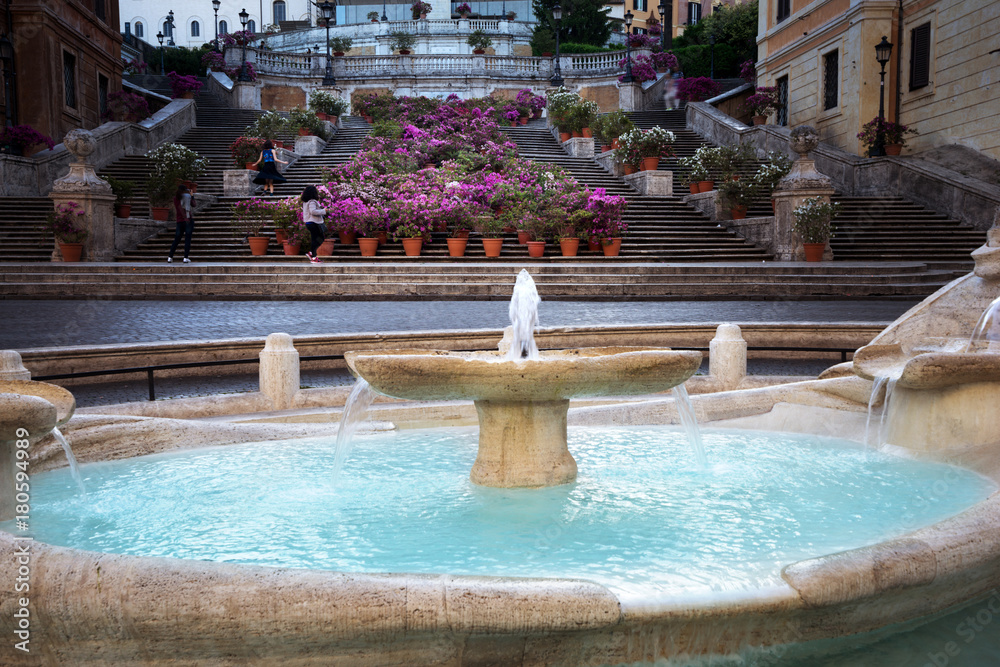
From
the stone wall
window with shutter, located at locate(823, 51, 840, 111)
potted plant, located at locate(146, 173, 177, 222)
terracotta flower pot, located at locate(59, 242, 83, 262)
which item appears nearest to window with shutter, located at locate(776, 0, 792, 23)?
window with shutter, located at locate(823, 51, 840, 111)

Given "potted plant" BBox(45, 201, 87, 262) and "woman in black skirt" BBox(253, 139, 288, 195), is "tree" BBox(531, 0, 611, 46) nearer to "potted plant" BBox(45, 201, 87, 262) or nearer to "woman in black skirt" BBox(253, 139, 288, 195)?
"woman in black skirt" BBox(253, 139, 288, 195)

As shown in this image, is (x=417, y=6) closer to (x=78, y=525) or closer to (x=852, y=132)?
(x=852, y=132)

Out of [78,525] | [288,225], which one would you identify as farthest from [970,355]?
[288,225]

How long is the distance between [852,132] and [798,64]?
4.98m

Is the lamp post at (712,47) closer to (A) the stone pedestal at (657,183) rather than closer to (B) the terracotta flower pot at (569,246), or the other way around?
(A) the stone pedestal at (657,183)

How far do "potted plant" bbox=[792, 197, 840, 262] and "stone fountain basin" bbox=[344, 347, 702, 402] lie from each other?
45.6 ft

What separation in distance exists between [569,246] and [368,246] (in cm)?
406

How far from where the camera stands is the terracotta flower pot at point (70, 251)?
16.5 metres

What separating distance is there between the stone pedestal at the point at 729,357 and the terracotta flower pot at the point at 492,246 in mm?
10357

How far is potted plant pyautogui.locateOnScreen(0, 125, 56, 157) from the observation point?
21844 millimetres

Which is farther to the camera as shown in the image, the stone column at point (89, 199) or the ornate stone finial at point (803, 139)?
the ornate stone finial at point (803, 139)

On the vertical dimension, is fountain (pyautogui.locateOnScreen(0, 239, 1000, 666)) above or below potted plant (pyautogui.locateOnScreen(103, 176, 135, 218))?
below

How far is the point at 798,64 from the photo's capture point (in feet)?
94.5

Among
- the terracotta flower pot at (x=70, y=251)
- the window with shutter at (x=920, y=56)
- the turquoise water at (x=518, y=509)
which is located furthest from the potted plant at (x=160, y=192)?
the window with shutter at (x=920, y=56)
